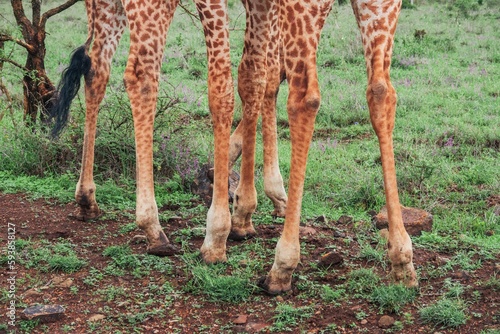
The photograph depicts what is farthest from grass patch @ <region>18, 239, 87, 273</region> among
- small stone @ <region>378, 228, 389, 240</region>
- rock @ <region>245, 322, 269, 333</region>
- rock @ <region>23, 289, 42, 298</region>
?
small stone @ <region>378, 228, 389, 240</region>

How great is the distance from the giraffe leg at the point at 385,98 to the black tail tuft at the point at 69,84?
266cm

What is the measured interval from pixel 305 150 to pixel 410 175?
2.94 meters

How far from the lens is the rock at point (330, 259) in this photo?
483 cm

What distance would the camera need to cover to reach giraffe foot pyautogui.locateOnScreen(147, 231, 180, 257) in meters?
5.14

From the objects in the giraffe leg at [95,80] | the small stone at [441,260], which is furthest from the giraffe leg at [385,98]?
the giraffe leg at [95,80]

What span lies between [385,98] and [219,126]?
3.99 ft

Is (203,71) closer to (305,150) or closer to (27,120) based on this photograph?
(27,120)

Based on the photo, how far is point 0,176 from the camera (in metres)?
6.95

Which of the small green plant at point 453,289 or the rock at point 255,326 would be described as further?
the small green plant at point 453,289

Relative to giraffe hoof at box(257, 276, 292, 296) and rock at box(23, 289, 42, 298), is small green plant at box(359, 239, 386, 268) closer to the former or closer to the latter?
giraffe hoof at box(257, 276, 292, 296)

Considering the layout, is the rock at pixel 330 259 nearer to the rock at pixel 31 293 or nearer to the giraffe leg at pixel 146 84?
the giraffe leg at pixel 146 84

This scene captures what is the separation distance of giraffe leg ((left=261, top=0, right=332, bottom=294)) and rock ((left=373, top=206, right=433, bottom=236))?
147cm

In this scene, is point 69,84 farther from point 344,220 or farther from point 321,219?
point 344,220

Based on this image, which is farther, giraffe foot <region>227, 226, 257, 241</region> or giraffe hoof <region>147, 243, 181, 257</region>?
giraffe foot <region>227, 226, 257, 241</region>
